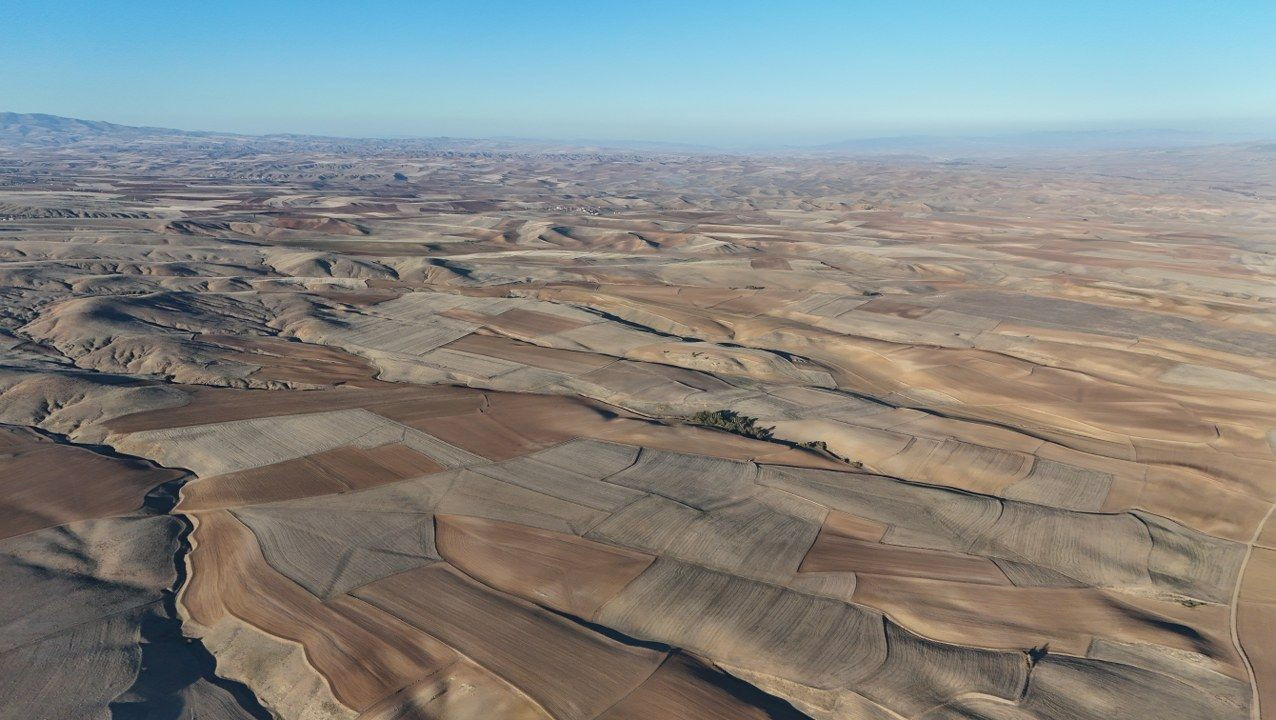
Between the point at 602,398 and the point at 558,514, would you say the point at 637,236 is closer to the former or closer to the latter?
the point at 602,398

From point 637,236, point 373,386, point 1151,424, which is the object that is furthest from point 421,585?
point 637,236

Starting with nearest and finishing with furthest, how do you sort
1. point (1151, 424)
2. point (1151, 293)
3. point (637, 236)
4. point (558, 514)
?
point (558, 514)
point (1151, 424)
point (1151, 293)
point (637, 236)

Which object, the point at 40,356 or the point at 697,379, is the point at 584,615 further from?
the point at 40,356

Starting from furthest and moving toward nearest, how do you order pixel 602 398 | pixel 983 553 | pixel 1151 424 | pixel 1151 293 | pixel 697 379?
1. pixel 1151 293
2. pixel 697 379
3. pixel 602 398
4. pixel 1151 424
5. pixel 983 553

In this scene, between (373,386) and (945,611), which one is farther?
(373,386)

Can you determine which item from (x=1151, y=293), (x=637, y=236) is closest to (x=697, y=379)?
(x=1151, y=293)

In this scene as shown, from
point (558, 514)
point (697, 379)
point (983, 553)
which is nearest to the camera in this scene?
point (983, 553)
